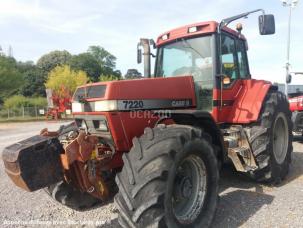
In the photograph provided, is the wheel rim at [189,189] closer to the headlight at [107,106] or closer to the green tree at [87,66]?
the headlight at [107,106]

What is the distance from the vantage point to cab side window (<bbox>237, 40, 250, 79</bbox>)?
6.73 m

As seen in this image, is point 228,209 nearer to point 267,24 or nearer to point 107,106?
point 107,106

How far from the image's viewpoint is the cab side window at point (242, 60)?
673 cm

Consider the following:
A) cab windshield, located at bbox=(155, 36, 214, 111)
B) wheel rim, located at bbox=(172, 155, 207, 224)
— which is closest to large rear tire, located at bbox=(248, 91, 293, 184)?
cab windshield, located at bbox=(155, 36, 214, 111)

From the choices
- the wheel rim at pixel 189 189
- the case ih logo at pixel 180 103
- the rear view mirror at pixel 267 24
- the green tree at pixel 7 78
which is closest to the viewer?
the wheel rim at pixel 189 189

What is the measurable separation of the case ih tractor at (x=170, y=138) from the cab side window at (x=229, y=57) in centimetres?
2

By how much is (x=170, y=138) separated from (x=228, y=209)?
1689 mm

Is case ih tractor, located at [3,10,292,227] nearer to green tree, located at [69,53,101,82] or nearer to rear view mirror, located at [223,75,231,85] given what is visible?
rear view mirror, located at [223,75,231,85]

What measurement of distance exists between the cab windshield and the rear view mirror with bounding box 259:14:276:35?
80 centimetres

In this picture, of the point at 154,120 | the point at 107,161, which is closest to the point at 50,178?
the point at 107,161

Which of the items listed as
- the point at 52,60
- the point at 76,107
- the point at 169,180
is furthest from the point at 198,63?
the point at 52,60

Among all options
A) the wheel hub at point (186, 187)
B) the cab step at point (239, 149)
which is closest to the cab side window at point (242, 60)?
the cab step at point (239, 149)

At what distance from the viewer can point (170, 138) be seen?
13.2 feet

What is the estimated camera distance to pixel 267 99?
6.55m
